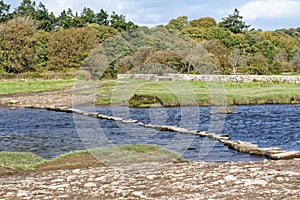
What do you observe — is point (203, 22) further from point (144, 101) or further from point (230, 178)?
point (230, 178)

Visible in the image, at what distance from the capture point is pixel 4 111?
4644 centimetres

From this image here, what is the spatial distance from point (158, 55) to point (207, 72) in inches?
768

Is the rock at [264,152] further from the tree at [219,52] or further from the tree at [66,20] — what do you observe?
the tree at [66,20]

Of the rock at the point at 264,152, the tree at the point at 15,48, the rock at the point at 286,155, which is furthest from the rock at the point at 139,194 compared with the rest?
the tree at the point at 15,48

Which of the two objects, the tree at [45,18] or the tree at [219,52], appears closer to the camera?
the tree at [219,52]

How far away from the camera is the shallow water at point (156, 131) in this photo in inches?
970

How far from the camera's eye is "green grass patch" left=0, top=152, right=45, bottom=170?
17984 mm

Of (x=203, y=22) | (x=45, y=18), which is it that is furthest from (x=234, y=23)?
(x=45, y=18)

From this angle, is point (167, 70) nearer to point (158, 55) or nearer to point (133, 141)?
point (158, 55)

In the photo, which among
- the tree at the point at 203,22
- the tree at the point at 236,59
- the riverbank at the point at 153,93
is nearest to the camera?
the riverbank at the point at 153,93

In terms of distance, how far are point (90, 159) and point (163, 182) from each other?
21.7 ft

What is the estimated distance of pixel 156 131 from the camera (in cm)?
3133

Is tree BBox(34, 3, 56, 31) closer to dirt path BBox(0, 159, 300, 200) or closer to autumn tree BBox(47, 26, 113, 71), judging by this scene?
autumn tree BBox(47, 26, 113, 71)

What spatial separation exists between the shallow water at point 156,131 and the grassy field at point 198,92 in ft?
8.68
